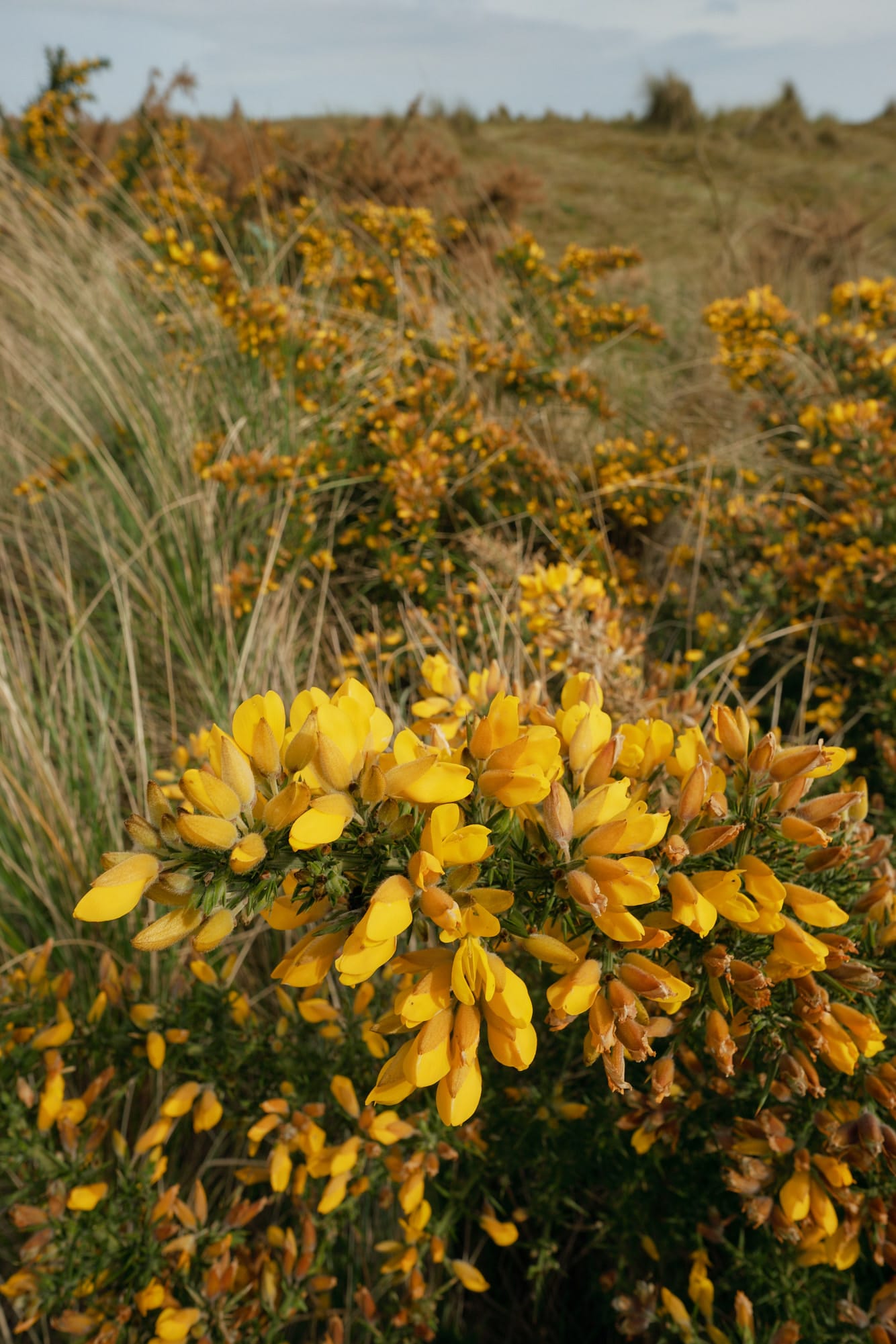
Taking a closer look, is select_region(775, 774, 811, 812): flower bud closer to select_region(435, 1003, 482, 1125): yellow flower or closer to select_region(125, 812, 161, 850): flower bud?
select_region(435, 1003, 482, 1125): yellow flower

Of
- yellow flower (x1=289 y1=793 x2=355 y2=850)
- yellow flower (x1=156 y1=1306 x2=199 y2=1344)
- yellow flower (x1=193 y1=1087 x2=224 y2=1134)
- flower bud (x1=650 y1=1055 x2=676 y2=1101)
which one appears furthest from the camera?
yellow flower (x1=193 y1=1087 x2=224 y2=1134)

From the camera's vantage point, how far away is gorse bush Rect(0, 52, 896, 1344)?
21.5 inches

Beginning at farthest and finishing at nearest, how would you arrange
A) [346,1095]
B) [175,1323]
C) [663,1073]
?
[346,1095] → [175,1323] → [663,1073]

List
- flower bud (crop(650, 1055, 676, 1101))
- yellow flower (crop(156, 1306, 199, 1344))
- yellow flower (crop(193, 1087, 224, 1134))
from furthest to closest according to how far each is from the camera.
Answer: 1. yellow flower (crop(193, 1087, 224, 1134))
2. yellow flower (crop(156, 1306, 199, 1344))
3. flower bud (crop(650, 1055, 676, 1101))

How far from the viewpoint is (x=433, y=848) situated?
0.51 metres

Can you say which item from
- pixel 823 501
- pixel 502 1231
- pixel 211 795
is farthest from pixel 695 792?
pixel 823 501

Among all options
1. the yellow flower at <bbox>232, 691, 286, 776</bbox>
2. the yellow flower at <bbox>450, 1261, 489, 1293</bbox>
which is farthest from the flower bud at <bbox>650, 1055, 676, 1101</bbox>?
the yellow flower at <bbox>450, 1261, 489, 1293</bbox>

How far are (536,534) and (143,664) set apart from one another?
4.34ft

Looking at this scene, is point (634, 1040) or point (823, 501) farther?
point (823, 501)

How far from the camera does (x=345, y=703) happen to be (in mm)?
562

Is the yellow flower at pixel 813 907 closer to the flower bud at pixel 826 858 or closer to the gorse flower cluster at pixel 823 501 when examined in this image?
the flower bud at pixel 826 858

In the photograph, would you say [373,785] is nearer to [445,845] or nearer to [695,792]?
[445,845]

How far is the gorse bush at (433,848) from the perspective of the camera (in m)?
0.54

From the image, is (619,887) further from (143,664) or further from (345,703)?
(143,664)
